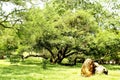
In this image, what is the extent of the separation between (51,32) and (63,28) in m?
2.38

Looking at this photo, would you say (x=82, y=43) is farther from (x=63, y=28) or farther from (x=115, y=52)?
(x=115, y=52)

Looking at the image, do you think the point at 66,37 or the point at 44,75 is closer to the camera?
the point at 44,75

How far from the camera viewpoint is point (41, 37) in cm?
4488

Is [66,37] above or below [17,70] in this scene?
above

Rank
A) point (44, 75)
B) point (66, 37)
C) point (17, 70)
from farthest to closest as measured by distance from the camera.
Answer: point (66, 37), point (17, 70), point (44, 75)

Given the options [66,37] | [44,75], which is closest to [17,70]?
[44,75]

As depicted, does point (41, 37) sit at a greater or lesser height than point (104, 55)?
greater

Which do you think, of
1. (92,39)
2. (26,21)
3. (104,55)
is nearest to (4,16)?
(26,21)

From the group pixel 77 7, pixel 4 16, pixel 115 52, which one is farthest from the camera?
pixel 77 7

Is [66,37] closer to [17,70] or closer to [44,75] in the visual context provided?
[17,70]

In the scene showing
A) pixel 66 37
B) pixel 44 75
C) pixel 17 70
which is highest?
pixel 66 37

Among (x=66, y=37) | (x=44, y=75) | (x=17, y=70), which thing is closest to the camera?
(x=44, y=75)

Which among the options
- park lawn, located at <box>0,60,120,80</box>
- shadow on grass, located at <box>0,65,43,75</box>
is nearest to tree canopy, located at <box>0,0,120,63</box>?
shadow on grass, located at <box>0,65,43,75</box>

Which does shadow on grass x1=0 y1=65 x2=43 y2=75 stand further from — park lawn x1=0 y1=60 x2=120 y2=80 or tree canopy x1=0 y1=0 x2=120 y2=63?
tree canopy x1=0 y1=0 x2=120 y2=63
